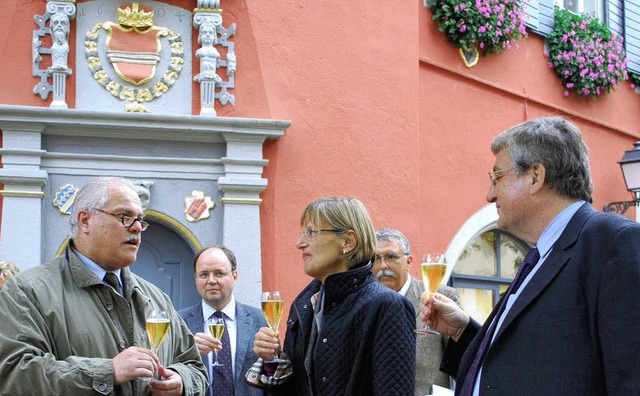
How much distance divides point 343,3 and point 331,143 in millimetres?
1205

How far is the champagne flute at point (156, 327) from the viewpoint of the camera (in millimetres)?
3809

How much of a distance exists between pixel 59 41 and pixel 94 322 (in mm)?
4671

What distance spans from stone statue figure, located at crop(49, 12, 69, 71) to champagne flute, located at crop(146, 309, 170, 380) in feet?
15.3

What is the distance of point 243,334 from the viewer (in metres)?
5.69

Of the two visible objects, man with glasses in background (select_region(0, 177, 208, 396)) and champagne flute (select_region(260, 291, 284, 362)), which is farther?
champagne flute (select_region(260, 291, 284, 362))

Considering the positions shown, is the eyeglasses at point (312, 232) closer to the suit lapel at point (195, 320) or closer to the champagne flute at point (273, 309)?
the champagne flute at point (273, 309)

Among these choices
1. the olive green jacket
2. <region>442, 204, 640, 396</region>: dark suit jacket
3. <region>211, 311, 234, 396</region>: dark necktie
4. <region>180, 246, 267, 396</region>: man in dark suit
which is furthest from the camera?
<region>180, 246, 267, 396</region>: man in dark suit

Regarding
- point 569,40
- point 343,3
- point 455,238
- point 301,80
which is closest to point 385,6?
point 343,3

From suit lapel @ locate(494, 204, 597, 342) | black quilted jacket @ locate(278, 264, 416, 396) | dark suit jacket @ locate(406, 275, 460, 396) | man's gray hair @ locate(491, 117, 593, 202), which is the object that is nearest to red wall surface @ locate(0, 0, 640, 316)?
dark suit jacket @ locate(406, 275, 460, 396)

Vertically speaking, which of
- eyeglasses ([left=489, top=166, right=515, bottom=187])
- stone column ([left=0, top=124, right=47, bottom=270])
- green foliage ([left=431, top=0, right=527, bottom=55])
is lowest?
eyeglasses ([left=489, top=166, right=515, bottom=187])

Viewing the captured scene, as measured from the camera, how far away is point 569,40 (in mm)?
11312

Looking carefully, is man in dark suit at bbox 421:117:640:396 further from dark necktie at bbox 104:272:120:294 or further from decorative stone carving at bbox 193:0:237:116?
decorative stone carving at bbox 193:0:237:116

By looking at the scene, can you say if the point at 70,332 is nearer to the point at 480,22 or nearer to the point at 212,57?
the point at 212,57

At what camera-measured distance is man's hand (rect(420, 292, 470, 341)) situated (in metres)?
3.89
